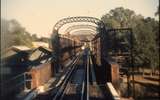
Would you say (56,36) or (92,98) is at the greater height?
(56,36)

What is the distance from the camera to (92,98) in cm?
1530

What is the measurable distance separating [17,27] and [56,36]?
3.83 m

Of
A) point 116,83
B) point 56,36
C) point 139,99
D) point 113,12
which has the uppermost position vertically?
point 113,12

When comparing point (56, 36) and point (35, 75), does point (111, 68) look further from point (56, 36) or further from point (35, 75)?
point (56, 36)

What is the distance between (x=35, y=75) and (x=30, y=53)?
55.8ft

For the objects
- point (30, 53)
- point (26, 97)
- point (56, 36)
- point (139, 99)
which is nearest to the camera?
point (26, 97)

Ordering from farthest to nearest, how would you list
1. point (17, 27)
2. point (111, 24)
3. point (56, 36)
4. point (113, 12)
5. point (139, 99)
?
point (113, 12) → point (111, 24) → point (17, 27) → point (56, 36) → point (139, 99)

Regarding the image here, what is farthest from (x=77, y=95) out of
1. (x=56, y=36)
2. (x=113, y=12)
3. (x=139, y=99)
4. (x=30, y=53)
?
(x=113, y=12)

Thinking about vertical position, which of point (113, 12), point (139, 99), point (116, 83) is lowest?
point (139, 99)

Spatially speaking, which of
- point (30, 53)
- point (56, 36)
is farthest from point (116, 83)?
point (30, 53)

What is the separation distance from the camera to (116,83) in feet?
57.5

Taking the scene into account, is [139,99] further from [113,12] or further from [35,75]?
[113,12]

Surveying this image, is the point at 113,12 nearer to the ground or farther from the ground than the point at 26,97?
farther from the ground

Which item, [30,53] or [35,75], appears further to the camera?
[30,53]
